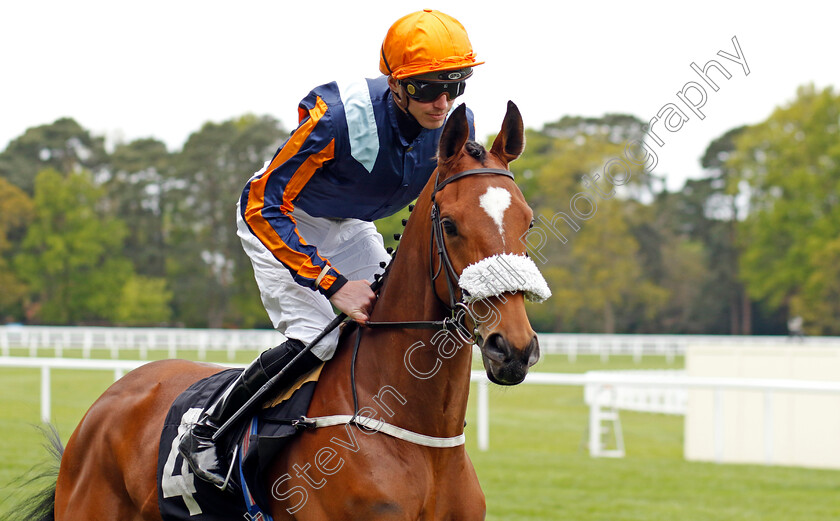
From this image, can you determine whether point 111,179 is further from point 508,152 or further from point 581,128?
point 508,152

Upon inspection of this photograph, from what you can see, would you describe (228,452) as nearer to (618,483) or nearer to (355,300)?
(355,300)

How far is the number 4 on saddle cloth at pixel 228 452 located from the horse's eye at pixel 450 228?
0.72 meters

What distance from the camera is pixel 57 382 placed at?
20344mm

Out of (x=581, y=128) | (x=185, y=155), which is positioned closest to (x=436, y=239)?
(x=185, y=155)

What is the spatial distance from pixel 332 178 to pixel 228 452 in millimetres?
1026

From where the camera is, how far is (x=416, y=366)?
271cm

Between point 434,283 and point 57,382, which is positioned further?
point 57,382

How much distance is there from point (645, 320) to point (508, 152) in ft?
146

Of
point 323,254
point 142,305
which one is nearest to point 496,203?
point 323,254

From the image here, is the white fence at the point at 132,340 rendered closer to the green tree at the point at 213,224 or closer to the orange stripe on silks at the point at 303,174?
the green tree at the point at 213,224

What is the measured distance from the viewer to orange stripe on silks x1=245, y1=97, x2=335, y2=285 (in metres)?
2.86

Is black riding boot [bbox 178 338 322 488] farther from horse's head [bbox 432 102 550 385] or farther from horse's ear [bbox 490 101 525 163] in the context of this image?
horse's ear [bbox 490 101 525 163]

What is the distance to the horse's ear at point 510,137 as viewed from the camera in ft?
8.91

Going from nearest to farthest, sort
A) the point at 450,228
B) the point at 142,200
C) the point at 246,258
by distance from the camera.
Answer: the point at 450,228, the point at 246,258, the point at 142,200
